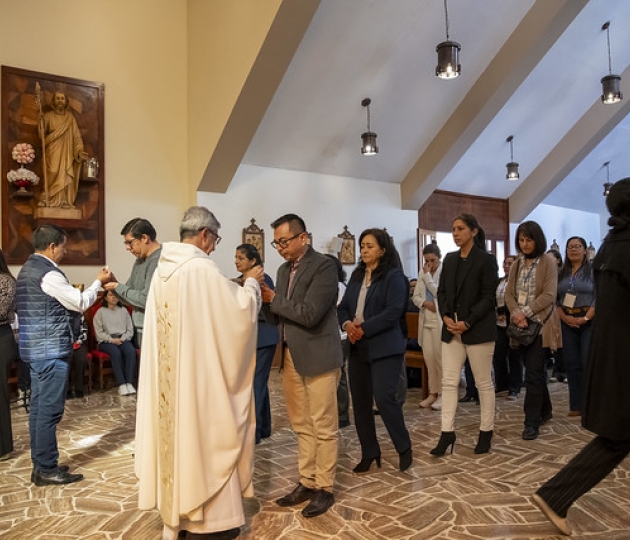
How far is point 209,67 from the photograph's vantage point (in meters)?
7.14

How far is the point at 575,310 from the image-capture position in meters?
4.69

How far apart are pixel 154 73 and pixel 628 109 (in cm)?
799

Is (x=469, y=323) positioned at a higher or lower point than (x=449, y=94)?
lower

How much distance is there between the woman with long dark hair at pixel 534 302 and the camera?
4191mm

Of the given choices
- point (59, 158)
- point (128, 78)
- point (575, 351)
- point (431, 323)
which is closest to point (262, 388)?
point (431, 323)

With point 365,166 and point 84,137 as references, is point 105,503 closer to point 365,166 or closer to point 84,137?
point 84,137

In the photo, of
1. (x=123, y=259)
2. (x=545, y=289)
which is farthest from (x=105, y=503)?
(x=123, y=259)

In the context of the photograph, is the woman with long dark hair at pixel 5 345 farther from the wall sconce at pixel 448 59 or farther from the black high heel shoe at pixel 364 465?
the wall sconce at pixel 448 59

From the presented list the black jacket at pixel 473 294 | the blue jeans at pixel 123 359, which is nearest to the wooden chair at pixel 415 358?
the black jacket at pixel 473 294

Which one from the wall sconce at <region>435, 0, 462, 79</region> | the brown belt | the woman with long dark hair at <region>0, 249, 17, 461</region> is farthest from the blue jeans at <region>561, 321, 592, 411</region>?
the woman with long dark hair at <region>0, 249, 17, 461</region>

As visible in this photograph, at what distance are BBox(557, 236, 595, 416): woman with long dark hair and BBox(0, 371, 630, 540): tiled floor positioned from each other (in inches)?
16.6

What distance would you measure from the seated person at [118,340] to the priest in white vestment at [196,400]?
13.0ft

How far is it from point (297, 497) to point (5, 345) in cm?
234

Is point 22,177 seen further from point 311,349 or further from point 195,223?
point 311,349
